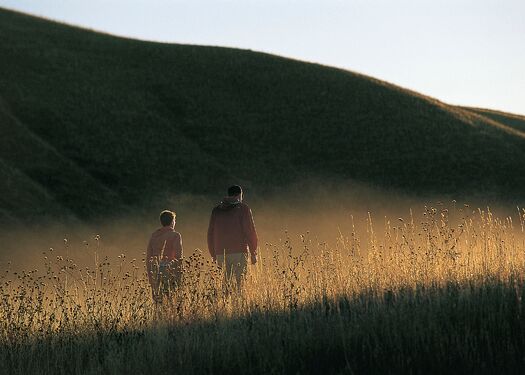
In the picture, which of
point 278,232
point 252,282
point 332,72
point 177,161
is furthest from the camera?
point 332,72

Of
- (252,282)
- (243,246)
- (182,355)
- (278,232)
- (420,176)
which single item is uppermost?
(420,176)

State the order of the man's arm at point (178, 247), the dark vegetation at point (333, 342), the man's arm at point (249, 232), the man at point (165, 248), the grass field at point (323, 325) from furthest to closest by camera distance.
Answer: the man's arm at point (249, 232), the man's arm at point (178, 247), the man at point (165, 248), the grass field at point (323, 325), the dark vegetation at point (333, 342)

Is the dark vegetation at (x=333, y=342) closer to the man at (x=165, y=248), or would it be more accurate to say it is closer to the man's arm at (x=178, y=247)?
the man at (x=165, y=248)

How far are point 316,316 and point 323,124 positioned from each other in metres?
58.8

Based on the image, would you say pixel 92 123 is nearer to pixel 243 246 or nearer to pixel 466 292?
pixel 243 246

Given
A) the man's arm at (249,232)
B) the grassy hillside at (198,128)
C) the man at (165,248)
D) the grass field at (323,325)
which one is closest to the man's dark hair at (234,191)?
the man's arm at (249,232)

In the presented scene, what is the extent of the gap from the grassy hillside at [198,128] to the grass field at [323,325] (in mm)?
29115

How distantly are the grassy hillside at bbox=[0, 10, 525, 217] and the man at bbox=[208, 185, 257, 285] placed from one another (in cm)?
2667

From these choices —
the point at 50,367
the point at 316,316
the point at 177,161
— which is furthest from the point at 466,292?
the point at 177,161

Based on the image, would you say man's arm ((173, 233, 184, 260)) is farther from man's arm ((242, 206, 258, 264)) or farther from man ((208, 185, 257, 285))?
man's arm ((242, 206, 258, 264))

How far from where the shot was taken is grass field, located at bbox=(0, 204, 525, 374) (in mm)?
7781

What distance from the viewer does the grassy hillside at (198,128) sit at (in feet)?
160

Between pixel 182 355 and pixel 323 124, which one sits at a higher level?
pixel 323 124

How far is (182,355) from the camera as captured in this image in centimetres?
839
